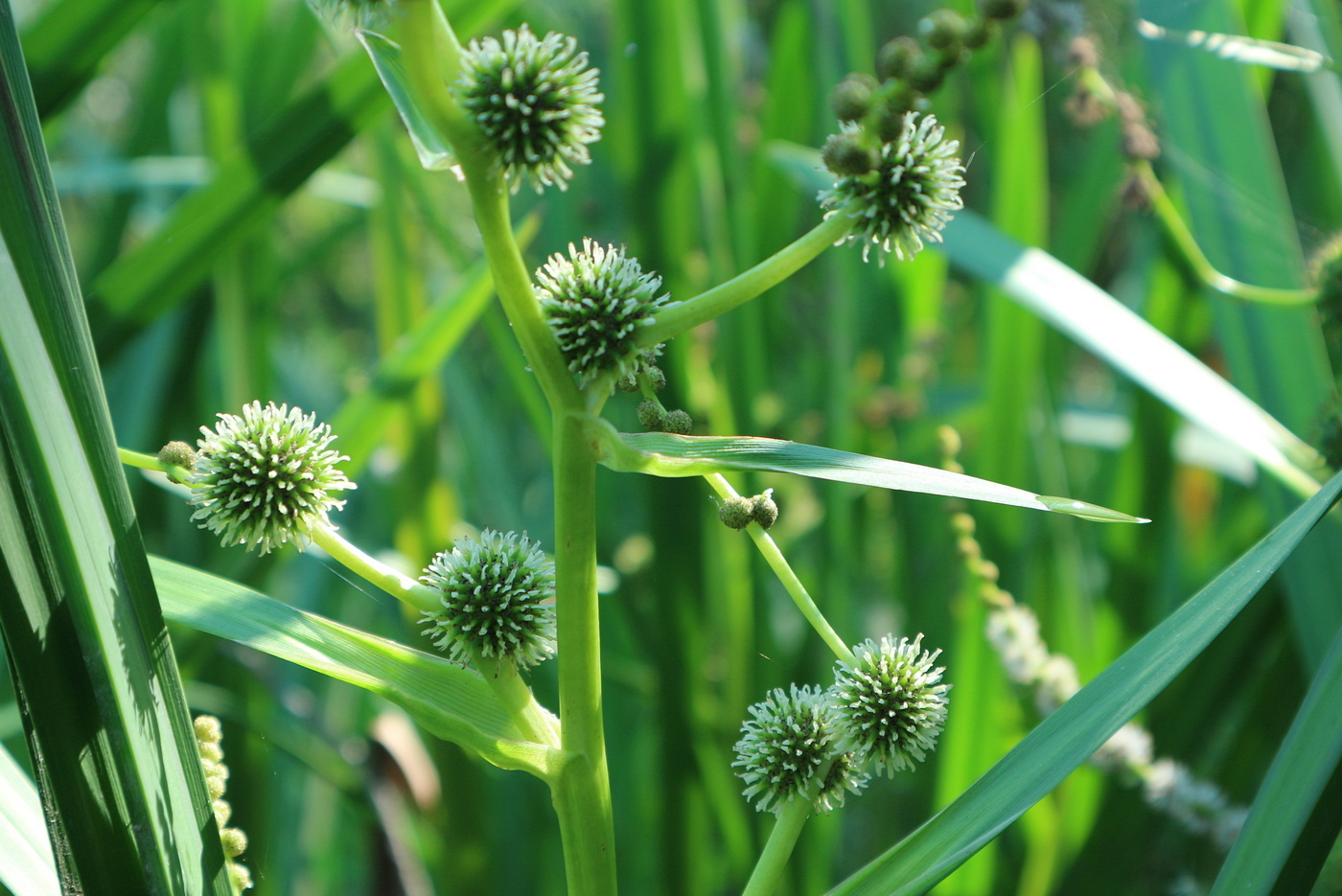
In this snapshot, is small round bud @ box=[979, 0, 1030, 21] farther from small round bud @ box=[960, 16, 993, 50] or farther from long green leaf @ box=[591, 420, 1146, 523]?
long green leaf @ box=[591, 420, 1146, 523]

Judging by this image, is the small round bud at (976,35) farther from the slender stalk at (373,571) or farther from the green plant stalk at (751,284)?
the slender stalk at (373,571)

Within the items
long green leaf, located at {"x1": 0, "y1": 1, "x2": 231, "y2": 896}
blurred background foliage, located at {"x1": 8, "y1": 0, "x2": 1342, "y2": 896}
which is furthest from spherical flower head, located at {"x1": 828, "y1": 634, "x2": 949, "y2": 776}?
blurred background foliage, located at {"x1": 8, "y1": 0, "x2": 1342, "y2": 896}

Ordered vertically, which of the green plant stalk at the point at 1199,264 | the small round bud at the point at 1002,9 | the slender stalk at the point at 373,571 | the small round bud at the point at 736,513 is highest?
the green plant stalk at the point at 1199,264

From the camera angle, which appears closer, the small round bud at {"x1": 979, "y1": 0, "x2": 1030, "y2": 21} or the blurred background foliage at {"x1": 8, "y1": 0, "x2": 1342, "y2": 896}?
the small round bud at {"x1": 979, "y1": 0, "x2": 1030, "y2": 21}

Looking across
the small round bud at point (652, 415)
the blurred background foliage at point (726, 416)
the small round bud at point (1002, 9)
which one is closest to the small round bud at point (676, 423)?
the small round bud at point (652, 415)

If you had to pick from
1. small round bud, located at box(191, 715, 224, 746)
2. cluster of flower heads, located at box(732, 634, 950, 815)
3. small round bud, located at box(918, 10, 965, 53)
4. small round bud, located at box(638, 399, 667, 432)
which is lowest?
cluster of flower heads, located at box(732, 634, 950, 815)

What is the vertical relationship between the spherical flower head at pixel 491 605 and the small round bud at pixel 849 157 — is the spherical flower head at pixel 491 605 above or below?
below

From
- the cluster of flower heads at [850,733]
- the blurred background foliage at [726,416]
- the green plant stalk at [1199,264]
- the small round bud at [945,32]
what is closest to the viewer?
the small round bud at [945,32]

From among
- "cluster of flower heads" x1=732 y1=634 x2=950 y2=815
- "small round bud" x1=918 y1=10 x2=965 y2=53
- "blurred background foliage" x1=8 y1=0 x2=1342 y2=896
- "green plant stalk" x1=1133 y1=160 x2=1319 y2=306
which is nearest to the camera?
"small round bud" x1=918 y1=10 x2=965 y2=53
